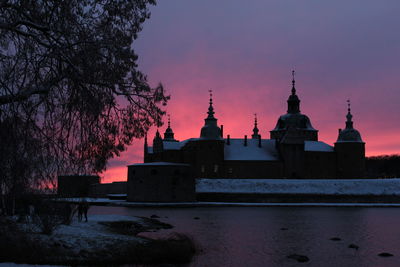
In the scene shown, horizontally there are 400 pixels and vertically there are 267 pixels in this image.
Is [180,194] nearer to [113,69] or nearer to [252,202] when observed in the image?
[252,202]

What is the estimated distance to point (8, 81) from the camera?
8.95 metres

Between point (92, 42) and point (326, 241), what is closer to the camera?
point (92, 42)

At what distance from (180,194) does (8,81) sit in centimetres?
4249

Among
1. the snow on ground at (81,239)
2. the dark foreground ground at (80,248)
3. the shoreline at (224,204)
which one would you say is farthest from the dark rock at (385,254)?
the shoreline at (224,204)

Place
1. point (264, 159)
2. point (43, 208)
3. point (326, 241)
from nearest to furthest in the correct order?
1. point (43, 208)
2. point (326, 241)
3. point (264, 159)

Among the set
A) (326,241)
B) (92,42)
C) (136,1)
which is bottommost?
(326,241)

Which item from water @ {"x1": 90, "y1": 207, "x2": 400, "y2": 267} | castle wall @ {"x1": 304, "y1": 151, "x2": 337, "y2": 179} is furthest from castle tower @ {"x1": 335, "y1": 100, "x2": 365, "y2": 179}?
water @ {"x1": 90, "y1": 207, "x2": 400, "y2": 267}

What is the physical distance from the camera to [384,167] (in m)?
95.6

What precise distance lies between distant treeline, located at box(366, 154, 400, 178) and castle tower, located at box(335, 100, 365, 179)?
79.4ft

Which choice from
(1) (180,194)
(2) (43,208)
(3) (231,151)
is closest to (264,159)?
(3) (231,151)

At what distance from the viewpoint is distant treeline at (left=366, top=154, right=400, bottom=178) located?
3565 inches

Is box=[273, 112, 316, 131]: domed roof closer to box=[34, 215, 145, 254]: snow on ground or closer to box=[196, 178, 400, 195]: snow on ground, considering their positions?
box=[196, 178, 400, 195]: snow on ground

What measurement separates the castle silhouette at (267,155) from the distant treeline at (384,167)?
80.7 feet

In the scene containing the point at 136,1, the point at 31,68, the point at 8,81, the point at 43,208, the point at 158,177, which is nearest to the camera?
the point at 8,81
